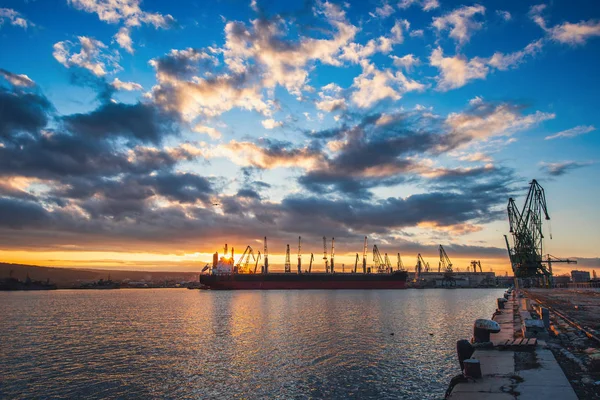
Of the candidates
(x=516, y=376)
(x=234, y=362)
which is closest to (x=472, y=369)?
(x=516, y=376)

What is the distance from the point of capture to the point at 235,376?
2661cm

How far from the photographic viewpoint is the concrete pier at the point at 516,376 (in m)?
13.6

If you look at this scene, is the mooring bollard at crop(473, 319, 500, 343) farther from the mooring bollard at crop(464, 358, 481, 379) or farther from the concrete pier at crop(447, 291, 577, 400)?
the mooring bollard at crop(464, 358, 481, 379)

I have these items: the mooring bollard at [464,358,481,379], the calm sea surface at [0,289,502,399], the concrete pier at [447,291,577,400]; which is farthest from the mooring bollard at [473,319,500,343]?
the mooring bollard at [464,358,481,379]

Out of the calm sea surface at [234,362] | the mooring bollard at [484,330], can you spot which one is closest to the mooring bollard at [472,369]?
the calm sea surface at [234,362]

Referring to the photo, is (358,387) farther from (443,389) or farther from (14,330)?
(14,330)

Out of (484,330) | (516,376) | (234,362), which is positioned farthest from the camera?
(234,362)

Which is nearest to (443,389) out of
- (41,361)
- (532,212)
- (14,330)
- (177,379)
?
(177,379)

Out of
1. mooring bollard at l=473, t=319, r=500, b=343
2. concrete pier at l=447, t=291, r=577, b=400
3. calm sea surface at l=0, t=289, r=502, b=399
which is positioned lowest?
calm sea surface at l=0, t=289, r=502, b=399

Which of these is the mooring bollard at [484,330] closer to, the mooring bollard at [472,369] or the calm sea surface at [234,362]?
the calm sea surface at [234,362]

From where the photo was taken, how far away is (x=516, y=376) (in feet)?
51.8

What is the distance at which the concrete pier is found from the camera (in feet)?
44.6

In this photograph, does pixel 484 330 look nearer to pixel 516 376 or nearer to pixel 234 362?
pixel 516 376

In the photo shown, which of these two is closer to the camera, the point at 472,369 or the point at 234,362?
the point at 472,369
